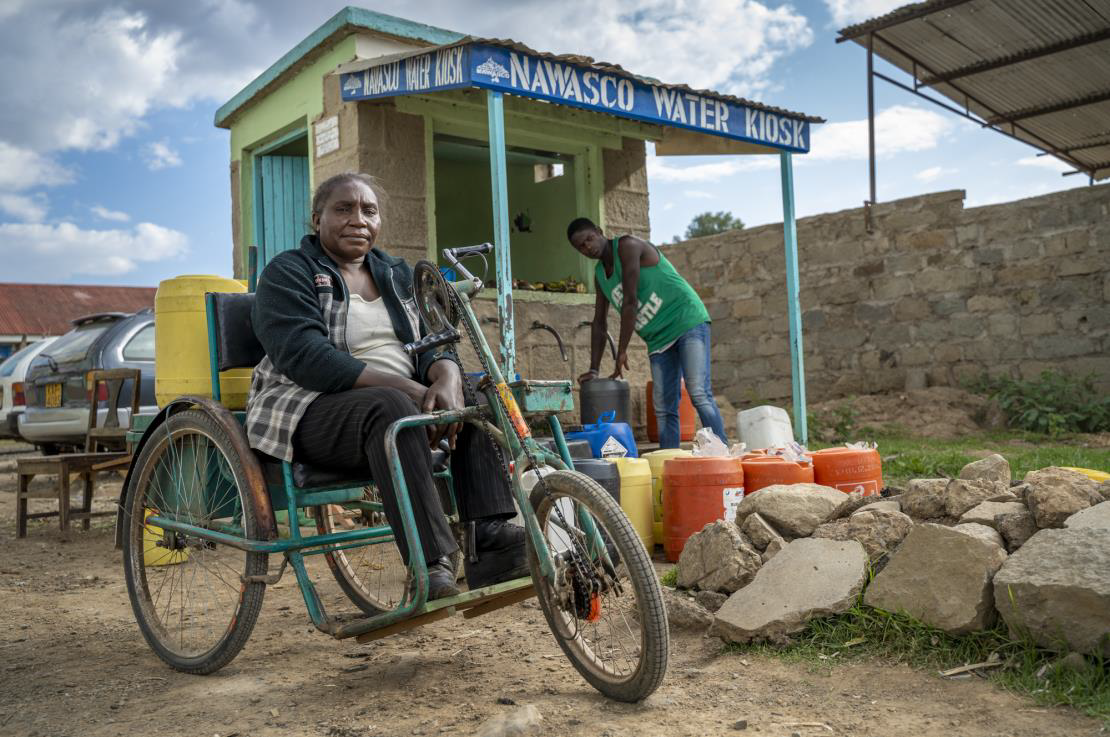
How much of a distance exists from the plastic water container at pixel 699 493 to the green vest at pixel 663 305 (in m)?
2.08

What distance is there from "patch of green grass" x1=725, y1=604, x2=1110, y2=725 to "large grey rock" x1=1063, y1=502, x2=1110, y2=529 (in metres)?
0.38

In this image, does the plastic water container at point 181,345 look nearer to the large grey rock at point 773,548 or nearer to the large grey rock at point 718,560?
the large grey rock at point 718,560

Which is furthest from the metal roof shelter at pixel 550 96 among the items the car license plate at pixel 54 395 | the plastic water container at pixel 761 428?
the car license plate at pixel 54 395

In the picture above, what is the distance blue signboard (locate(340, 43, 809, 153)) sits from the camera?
554 cm

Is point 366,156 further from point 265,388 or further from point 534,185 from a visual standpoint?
point 265,388

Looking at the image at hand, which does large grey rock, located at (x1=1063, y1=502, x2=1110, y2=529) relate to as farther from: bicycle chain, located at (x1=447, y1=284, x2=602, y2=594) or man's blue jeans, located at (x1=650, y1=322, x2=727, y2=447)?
man's blue jeans, located at (x1=650, y1=322, x2=727, y2=447)

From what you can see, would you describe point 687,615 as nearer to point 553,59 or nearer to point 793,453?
point 793,453

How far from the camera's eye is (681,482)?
4.04 metres

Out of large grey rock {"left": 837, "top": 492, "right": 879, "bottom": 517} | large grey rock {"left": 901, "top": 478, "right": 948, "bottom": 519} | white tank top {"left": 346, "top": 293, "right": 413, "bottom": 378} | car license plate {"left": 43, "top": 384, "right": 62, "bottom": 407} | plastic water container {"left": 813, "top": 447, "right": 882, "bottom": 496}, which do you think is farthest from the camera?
car license plate {"left": 43, "top": 384, "right": 62, "bottom": 407}

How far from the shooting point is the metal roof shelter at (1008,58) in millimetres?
8898

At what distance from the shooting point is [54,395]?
841cm

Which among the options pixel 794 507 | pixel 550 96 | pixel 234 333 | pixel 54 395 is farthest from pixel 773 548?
pixel 54 395

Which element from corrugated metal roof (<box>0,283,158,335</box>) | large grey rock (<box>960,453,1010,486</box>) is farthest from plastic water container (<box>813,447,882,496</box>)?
corrugated metal roof (<box>0,283,158,335</box>)

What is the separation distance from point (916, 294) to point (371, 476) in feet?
27.1
